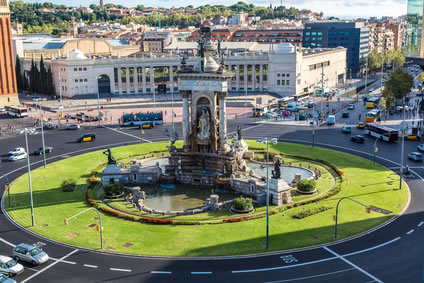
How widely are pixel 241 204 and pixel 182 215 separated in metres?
7.81

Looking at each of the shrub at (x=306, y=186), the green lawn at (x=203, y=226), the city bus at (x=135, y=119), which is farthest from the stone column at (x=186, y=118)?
the city bus at (x=135, y=119)

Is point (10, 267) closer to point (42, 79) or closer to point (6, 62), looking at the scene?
point (6, 62)

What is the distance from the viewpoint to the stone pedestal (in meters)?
65.4

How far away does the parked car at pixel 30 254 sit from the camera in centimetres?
4953

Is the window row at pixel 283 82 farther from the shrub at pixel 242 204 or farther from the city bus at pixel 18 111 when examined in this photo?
the shrub at pixel 242 204

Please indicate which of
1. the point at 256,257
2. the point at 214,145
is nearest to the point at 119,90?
the point at 214,145

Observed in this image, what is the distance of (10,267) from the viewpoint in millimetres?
47500

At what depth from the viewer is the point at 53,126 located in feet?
407

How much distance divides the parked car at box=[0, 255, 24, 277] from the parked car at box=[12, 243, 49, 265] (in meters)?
1.56

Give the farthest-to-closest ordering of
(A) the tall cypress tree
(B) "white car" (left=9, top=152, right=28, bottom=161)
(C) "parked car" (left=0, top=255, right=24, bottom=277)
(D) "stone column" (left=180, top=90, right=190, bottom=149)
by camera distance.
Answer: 1. (A) the tall cypress tree
2. (B) "white car" (left=9, top=152, right=28, bottom=161)
3. (D) "stone column" (left=180, top=90, right=190, bottom=149)
4. (C) "parked car" (left=0, top=255, right=24, bottom=277)

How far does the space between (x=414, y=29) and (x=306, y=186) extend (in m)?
Answer: 111

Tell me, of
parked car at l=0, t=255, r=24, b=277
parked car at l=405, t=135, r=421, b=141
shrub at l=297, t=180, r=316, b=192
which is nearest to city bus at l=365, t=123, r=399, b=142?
parked car at l=405, t=135, r=421, b=141

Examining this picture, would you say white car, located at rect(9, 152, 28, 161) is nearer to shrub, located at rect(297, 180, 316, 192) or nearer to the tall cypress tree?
shrub, located at rect(297, 180, 316, 192)

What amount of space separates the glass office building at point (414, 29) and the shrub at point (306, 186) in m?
102
